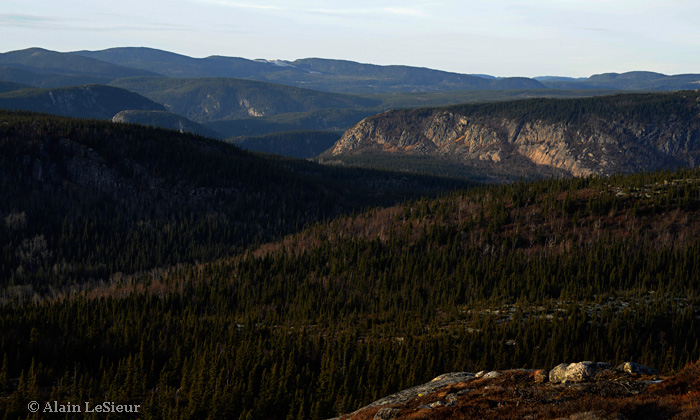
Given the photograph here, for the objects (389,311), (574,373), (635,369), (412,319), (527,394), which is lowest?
(389,311)

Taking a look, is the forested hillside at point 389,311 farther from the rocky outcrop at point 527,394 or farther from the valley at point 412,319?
the rocky outcrop at point 527,394

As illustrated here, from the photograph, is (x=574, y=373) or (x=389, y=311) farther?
(x=389, y=311)

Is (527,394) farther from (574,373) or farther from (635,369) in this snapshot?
(635,369)

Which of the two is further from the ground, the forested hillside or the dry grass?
the dry grass

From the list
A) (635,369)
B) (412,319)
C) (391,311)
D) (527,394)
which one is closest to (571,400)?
(527,394)

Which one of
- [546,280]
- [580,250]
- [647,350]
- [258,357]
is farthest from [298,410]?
[580,250]

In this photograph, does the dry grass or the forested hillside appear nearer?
the dry grass

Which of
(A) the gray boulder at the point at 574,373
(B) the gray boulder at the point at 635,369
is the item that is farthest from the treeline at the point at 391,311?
(B) the gray boulder at the point at 635,369

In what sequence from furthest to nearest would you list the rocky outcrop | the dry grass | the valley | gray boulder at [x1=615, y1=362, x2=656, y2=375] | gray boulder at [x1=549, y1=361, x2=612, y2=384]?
the valley < gray boulder at [x1=615, y1=362, x2=656, y2=375] < gray boulder at [x1=549, y1=361, x2=612, y2=384] < the rocky outcrop < the dry grass

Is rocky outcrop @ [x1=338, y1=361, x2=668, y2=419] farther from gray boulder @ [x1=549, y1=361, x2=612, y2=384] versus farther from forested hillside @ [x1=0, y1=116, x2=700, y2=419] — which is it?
forested hillside @ [x1=0, y1=116, x2=700, y2=419]

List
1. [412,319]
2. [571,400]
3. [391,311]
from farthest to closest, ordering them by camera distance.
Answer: [391,311] → [412,319] → [571,400]

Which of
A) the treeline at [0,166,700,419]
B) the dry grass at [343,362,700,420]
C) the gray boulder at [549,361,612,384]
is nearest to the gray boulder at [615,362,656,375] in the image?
the dry grass at [343,362,700,420]

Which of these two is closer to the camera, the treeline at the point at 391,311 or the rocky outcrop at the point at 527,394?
the rocky outcrop at the point at 527,394

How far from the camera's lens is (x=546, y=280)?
125250mm
